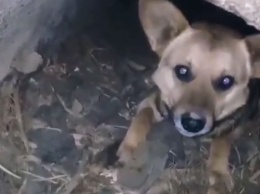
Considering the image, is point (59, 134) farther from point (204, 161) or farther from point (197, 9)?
point (197, 9)

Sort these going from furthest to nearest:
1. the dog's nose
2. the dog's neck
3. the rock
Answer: the dog's neck < the dog's nose < the rock

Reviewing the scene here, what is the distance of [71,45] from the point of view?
8.98 feet

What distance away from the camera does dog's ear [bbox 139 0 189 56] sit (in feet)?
7.52

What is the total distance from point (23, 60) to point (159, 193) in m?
0.66

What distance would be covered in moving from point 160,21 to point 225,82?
10.9 inches

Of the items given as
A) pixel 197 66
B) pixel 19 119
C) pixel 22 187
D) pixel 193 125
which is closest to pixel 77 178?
pixel 22 187

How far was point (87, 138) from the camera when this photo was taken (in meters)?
2.47

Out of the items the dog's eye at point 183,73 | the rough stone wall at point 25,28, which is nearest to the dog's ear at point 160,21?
the dog's eye at point 183,73

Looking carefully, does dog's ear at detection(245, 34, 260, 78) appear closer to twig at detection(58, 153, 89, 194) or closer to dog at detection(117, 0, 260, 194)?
dog at detection(117, 0, 260, 194)

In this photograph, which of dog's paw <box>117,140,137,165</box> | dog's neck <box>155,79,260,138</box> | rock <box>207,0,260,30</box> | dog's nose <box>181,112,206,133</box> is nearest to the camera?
rock <box>207,0,260,30</box>

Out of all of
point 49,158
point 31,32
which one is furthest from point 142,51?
point 49,158

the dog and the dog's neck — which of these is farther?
the dog's neck

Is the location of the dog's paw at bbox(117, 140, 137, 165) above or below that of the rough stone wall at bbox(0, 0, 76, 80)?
below

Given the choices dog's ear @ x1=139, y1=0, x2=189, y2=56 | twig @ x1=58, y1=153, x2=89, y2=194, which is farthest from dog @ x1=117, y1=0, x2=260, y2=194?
twig @ x1=58, y1=153, x2=89, y2=194
